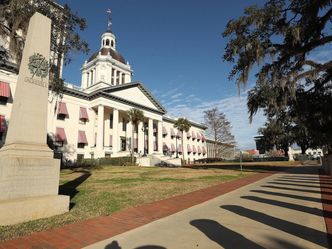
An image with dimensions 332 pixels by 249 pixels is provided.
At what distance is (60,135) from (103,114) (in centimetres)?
898

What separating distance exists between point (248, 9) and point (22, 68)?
10480 mm

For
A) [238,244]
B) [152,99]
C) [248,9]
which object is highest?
[152,99]

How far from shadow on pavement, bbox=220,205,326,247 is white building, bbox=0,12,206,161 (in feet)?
103

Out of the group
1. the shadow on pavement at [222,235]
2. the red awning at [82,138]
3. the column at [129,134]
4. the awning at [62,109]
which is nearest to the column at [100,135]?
the red awning at [82,138]

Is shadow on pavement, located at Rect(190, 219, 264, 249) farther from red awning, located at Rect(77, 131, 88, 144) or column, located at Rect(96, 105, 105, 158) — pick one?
red awning, located at Rect(77, 131, 88, 144)

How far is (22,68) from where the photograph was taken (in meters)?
6.79

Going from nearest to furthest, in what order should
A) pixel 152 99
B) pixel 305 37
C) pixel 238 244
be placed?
pixel 238 244 → pixel 305 37 → pixel 152 99

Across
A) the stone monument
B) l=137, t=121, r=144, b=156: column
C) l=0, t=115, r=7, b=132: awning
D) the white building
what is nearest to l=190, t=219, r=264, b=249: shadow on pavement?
the stone monument

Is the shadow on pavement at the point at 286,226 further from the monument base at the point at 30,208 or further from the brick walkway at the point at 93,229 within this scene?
the monument base at the point at 30,208

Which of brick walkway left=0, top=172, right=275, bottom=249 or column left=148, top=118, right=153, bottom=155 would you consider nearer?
brick walkway left=0, top=172, right=275, bottom=249

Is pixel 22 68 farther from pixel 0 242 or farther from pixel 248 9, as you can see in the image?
pixel 248 9

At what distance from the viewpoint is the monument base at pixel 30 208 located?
5508 millimetres

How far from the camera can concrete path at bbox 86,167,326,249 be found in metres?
4.23

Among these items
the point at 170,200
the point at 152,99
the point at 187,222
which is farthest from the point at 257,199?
the point at 152,99
